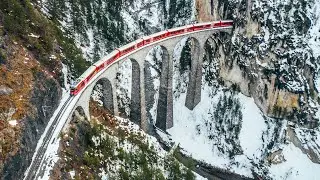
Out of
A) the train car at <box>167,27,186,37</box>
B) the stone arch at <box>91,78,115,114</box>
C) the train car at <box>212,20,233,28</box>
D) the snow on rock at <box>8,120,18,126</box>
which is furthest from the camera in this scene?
the train car at <box>212,20,233,28</box>

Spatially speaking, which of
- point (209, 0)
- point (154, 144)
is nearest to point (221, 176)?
point (154, 144)

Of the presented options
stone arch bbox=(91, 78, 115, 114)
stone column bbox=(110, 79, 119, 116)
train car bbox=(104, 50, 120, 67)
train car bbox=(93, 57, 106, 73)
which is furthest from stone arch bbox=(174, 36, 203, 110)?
train car bbox=(93, 57, 106, 73)

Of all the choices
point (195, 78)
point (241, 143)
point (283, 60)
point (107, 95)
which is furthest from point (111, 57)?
point (283, 60)

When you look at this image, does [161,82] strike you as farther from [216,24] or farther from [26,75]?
[26,75]

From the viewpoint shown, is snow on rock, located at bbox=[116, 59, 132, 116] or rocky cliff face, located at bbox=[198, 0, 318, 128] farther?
snow on rock, located at bbox=[116, 59, 132, 116]

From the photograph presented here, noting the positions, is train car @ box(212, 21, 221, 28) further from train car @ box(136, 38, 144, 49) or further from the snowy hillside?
train car @ box(136, 38, 144, 49)

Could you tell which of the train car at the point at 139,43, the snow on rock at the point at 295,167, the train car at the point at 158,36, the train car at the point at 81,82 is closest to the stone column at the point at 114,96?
the train car at the point at 81,82

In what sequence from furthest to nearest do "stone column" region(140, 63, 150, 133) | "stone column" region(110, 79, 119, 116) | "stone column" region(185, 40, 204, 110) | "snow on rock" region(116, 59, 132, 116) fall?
"stone column" region(185, 40, 204, 110) → "snow on rock" region(116, 59, 132, 116) → "stone column" region(140, 63, 150, 133) → "stone column" region(110, 79, 119, 116)
